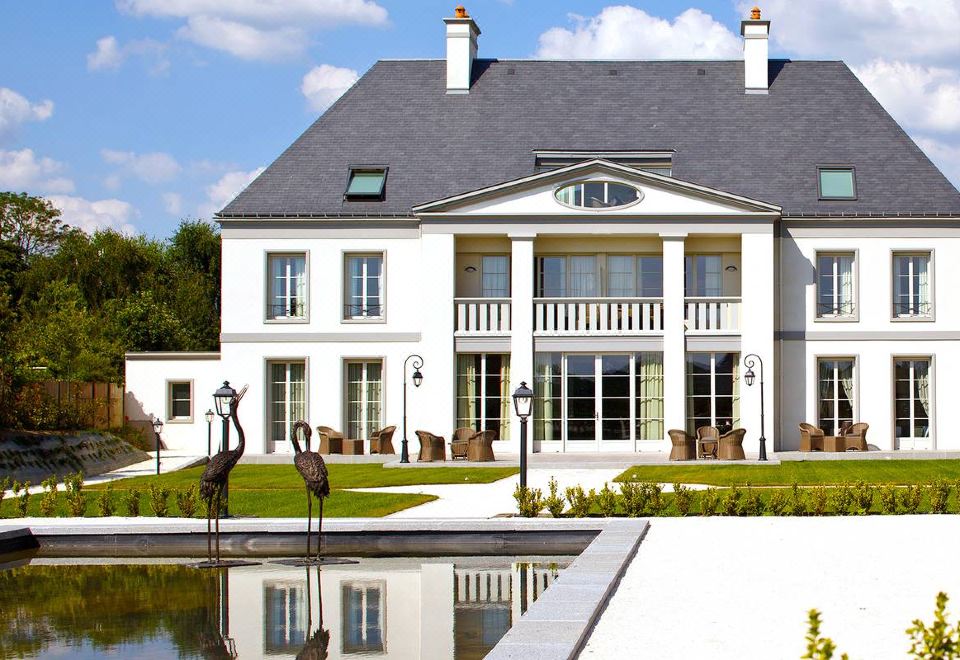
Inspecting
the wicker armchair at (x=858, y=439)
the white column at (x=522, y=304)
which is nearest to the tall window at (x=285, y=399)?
the white column at (x=522, y=304)

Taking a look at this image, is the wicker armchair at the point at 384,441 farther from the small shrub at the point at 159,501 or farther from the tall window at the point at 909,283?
the small shrub at the point at 159,501

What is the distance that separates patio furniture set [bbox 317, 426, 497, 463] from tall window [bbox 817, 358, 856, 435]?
7.54 meters

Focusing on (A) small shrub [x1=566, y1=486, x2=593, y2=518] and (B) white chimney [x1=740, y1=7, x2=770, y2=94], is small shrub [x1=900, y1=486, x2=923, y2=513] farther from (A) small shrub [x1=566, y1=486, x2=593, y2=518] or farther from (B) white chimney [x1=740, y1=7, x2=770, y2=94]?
(B) white chimney [x1=740, y1=7, x2=770, y2=94]

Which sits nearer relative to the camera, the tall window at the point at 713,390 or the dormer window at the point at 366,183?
the tall window at the point at 713,390

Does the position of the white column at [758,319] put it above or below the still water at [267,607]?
above

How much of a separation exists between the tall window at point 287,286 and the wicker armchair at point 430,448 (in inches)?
194

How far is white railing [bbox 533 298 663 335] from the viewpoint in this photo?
30.4 m

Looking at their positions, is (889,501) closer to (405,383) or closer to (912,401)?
(912,401)

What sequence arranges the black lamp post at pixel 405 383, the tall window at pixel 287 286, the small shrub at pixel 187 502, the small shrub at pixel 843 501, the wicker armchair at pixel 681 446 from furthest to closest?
1. the tall window at pixel 287 286
2. the black lamp post at pixel 405 383
3. the wicker armchair at pixel 681 446
4. the small shrub at pixel 843 501
5. the small shrub at pixel 187 502

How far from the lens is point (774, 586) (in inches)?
444

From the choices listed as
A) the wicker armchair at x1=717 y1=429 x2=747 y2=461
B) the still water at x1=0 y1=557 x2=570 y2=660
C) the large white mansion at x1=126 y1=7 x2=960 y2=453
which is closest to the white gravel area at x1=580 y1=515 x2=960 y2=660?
the still water at x1=0 y1=557 x2=570 y2=660

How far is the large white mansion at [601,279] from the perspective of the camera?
99.2 ft

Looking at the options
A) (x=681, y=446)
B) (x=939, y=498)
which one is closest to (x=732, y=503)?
(x=939, y=498)

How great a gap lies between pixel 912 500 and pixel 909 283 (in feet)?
48.9
